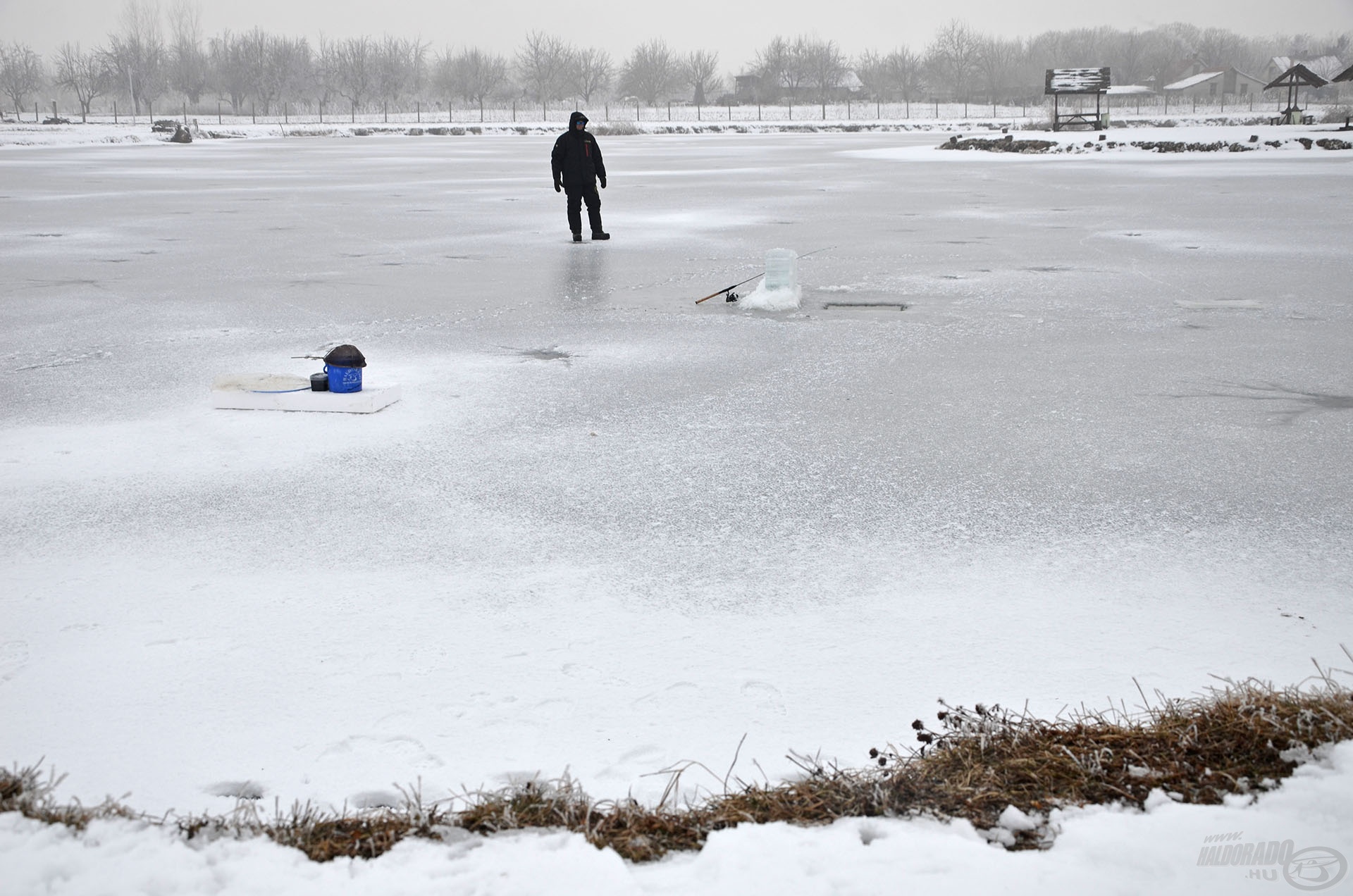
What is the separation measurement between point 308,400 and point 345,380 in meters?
0.23

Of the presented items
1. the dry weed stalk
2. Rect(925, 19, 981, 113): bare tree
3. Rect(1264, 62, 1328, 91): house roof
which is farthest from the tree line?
the dry weed stalk

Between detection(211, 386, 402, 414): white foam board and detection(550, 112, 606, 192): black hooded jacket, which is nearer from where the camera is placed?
detection(211, 386, 402, 414): white foam board

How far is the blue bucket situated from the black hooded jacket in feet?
25.9

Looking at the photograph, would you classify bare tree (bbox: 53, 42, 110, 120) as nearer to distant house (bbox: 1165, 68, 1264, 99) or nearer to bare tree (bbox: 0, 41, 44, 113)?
bare tree (bbox: 0, 41, 44, 113)

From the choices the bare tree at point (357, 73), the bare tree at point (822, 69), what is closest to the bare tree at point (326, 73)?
the bare tree at point (357, 73)

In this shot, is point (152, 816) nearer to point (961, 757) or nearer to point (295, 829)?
point (295, 829)

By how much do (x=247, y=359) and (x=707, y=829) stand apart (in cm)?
621

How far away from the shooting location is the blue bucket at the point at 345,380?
654 cm

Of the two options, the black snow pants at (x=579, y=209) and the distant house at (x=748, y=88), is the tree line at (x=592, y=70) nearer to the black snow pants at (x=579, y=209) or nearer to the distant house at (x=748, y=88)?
the distant house at (x=748, y=88)

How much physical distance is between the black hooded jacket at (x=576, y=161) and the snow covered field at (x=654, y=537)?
11.3 ft

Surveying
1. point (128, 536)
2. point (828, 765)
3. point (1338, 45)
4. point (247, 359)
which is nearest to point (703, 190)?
point (247, 359)

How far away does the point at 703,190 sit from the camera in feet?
76.8

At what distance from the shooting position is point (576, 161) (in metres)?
14.0

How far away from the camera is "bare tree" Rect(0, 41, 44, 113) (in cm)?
10450
